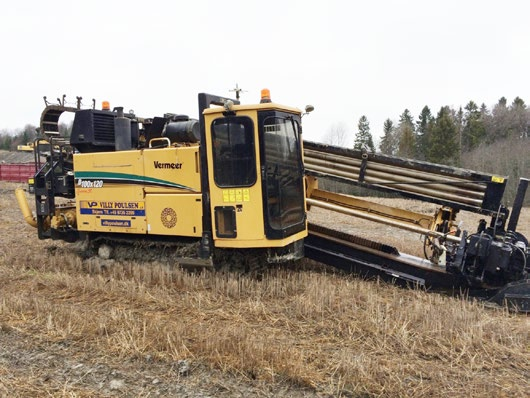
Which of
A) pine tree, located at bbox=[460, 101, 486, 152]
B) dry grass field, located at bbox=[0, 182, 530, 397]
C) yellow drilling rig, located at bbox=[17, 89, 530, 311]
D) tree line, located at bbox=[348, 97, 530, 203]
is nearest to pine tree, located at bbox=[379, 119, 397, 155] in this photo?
tree line, located at bbox=[348, 97, 530, 203]

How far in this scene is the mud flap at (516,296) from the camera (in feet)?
17.5

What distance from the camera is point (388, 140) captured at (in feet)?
200

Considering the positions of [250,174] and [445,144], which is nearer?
[250,174]

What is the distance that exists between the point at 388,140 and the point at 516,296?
5773cm

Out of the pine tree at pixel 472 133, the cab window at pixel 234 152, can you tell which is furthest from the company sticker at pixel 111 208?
the pine tree at pixel 472 133

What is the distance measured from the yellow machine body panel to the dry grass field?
771 millimetres

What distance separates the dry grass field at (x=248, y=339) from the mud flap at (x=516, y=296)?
0.47 ft

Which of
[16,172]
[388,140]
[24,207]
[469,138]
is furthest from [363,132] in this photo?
[24,207]

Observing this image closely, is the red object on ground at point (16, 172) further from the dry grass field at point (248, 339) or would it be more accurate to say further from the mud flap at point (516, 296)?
the mud flap at point (516, 296)

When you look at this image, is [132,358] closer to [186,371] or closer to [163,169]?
[186,371]

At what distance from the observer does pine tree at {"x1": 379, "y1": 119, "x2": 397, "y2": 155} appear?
60.1 metres

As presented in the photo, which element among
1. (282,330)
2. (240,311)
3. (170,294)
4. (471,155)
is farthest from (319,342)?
(471,155)

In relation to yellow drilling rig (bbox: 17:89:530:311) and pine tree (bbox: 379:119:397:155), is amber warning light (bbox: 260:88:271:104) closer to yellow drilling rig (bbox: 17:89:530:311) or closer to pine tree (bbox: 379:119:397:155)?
yellow drilling rig (bbox: 17:89:530:311)

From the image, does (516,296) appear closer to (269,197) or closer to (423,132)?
(269,197)
